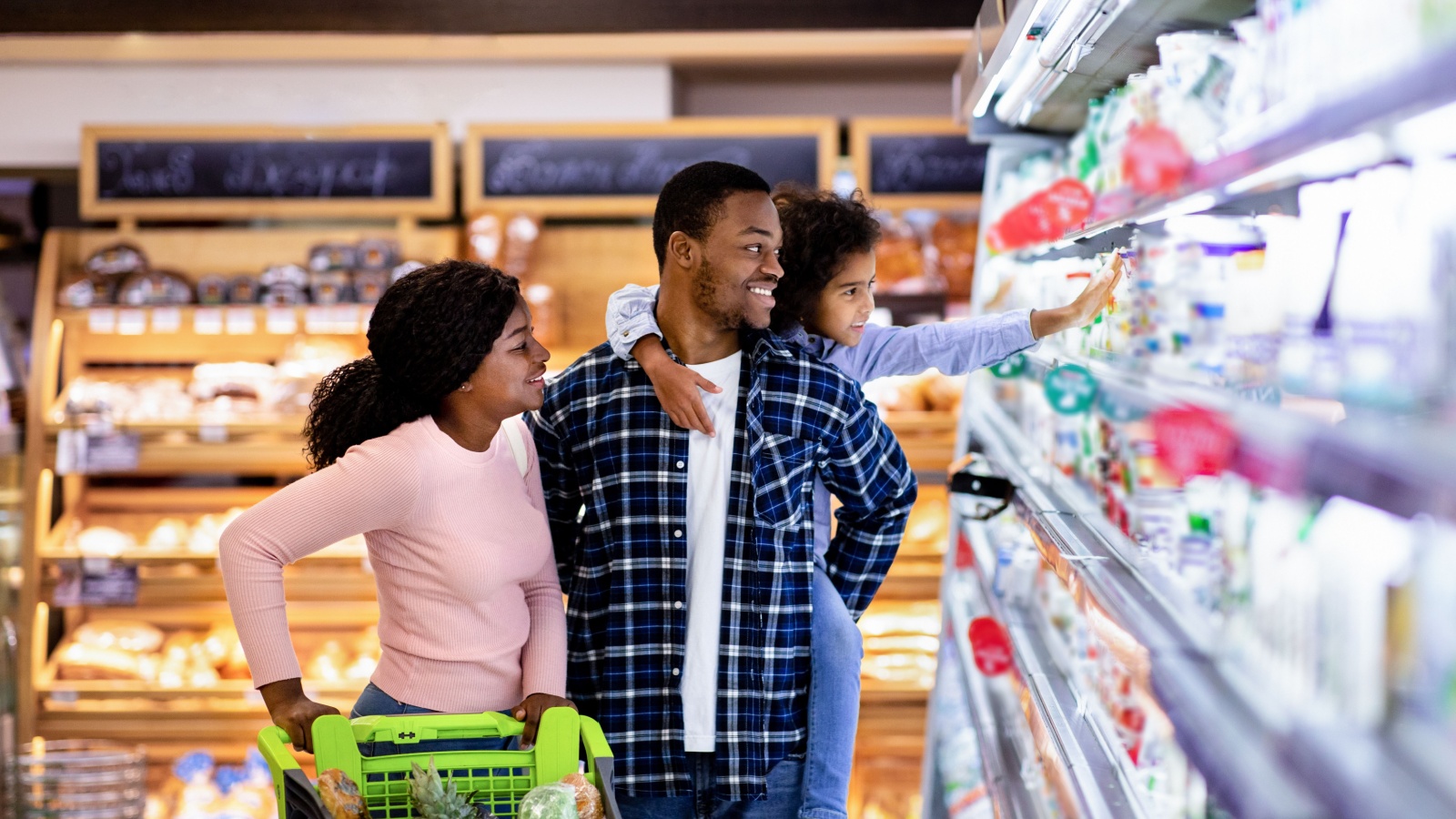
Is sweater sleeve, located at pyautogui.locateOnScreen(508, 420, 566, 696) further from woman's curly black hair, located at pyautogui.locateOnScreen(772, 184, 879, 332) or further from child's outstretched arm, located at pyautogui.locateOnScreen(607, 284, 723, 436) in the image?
woman's curly black hair, located at pyautogui.locateOnScreen(772, 184, 879, 332)

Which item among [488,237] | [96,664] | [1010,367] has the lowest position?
[96,664]

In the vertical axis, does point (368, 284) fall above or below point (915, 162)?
below

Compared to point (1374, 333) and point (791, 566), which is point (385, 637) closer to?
point (791, 566)

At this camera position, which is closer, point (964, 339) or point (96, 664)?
point (964, 339)

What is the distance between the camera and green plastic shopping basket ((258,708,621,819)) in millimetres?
1696

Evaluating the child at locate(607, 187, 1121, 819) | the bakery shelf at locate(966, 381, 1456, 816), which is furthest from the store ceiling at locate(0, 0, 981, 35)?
the bakery shelf at locate(966, 381, 1456, 816)

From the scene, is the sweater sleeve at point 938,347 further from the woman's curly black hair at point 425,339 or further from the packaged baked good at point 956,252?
the packaged baked good at point 956,252

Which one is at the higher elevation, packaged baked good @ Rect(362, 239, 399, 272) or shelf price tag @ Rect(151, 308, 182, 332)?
packaged baked good @ Rect(362, 239, 399, 272)

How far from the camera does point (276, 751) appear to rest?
64.7 inches

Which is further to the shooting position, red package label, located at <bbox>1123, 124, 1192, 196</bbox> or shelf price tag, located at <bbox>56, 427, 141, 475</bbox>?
shelf price tag, located at <bbox>56, 427, 141, 475</bbox>

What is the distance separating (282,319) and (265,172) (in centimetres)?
59

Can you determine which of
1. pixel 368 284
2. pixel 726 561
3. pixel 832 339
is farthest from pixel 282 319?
pixel 726 561

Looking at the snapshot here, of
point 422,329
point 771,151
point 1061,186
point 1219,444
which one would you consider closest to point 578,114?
point 771,151

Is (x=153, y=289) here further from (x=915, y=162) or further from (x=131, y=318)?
(x=915, y=162)
